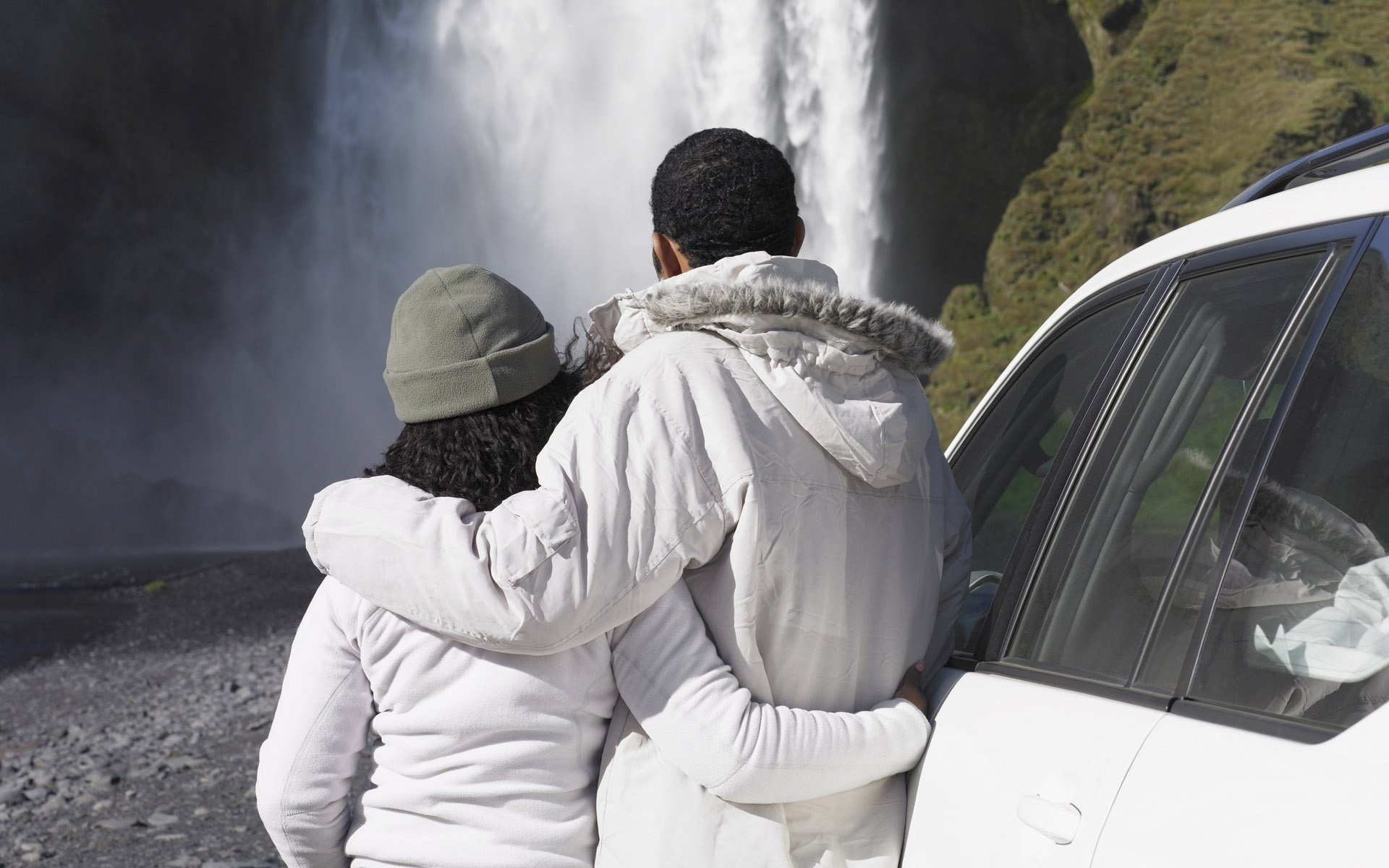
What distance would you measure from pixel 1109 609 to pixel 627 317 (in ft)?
2.85

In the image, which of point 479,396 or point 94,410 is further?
point 94,410

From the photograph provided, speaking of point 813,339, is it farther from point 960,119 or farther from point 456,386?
point 960,119

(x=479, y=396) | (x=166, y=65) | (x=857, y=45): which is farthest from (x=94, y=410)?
(x=479, y=396)

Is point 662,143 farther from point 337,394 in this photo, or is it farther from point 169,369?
point 169,369

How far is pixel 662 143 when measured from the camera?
25.6 m

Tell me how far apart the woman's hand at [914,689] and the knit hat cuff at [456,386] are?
803mm

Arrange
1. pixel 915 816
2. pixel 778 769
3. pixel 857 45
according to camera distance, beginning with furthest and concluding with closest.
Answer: pixel 857 45 → pixel 915 816 → pixel 778 769

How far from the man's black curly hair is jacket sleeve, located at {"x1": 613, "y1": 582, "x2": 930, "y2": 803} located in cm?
57

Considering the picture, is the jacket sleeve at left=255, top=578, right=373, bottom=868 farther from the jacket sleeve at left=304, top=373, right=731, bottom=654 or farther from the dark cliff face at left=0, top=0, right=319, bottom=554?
the dark cliff face at left=0, top=0, right=319, bottom=554

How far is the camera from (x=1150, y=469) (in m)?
1.73

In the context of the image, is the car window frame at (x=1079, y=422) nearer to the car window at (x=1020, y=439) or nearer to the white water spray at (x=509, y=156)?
the car window at (x=1020, y=439)

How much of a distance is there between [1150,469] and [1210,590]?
0.37m

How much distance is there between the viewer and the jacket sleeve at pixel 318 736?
1722 mm

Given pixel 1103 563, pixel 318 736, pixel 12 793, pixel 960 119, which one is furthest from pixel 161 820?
pixel 960 119
